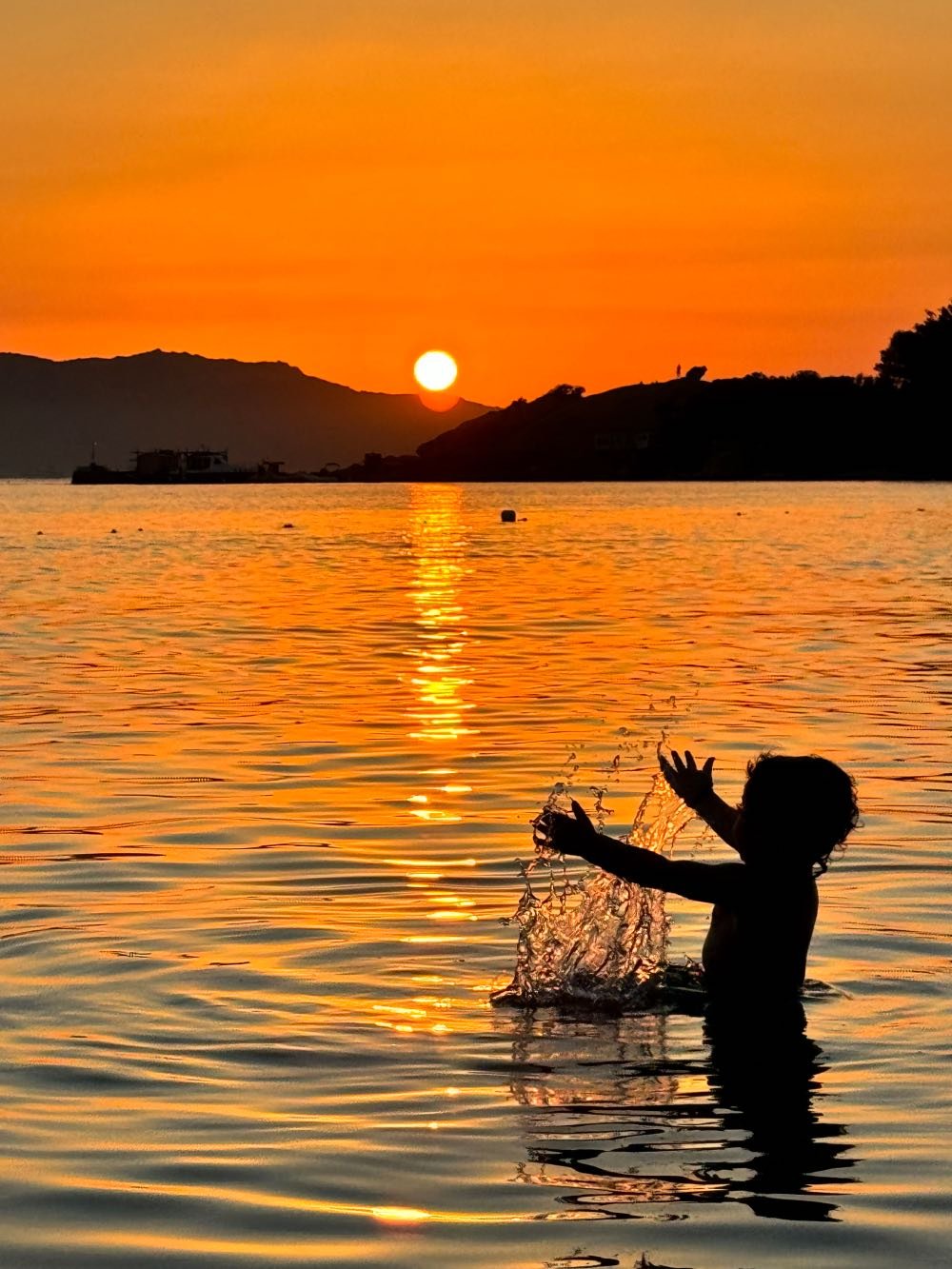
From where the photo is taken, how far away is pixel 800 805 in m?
9.09

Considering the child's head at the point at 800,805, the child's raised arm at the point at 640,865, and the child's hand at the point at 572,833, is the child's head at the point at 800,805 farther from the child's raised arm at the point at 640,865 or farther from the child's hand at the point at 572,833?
the child's hand at the point at 572,833

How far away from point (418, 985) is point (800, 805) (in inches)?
108

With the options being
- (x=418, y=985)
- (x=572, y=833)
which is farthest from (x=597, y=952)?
(x=572, y=833)

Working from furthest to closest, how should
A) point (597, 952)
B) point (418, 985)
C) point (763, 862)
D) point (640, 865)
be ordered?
point (597, 952)
point (418, 985)
point (763, 862)
point (640, 865)

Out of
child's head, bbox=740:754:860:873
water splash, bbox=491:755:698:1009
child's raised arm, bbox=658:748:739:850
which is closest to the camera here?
child's head, bbox=740:754:860:873

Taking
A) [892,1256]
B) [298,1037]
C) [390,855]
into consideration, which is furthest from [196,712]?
[892,1256]

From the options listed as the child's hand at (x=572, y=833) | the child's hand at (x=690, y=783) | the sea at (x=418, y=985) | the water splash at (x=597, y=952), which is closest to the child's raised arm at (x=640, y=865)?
the child's hand at (x=572, y=833)

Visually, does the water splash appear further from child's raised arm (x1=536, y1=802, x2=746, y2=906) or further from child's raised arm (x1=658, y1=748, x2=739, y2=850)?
child's raised arm (x1=536, y1=802, x2=746, y2=906)

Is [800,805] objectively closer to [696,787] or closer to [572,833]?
[696,787]

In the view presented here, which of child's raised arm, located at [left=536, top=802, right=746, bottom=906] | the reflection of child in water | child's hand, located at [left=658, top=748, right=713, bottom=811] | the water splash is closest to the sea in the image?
the water splash

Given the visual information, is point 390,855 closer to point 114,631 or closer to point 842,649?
point 842,649

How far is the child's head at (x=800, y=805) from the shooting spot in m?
9.05

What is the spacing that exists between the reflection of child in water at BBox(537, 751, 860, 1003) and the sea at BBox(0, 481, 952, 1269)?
44cm

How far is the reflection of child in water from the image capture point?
895 centimetres
